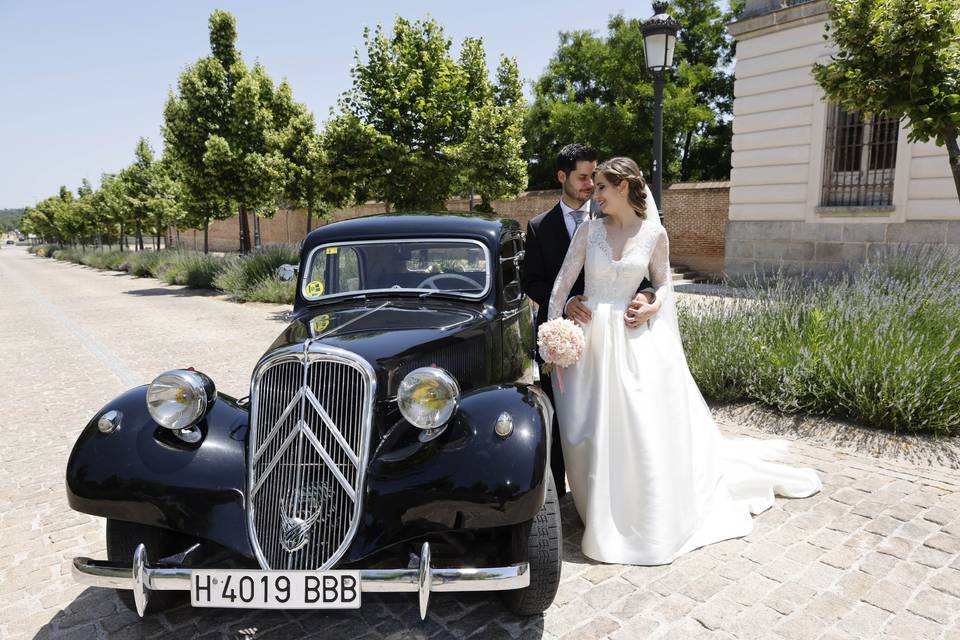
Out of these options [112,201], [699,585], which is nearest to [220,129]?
[699,585]

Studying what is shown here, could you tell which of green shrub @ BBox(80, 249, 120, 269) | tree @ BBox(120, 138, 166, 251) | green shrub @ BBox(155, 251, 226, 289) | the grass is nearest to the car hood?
the grass

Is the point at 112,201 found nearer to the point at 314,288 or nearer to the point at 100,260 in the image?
the point at 100,260

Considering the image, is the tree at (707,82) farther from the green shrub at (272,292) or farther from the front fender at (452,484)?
the front fender at (452,484)

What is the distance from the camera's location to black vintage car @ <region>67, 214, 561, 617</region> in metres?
2.37

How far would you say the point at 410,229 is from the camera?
3.99 meters

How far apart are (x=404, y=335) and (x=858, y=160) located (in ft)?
40.0

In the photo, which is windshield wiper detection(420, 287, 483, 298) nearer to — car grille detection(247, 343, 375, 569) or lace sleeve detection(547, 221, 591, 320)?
lace sleeve detection(547, 221, 591, 320)

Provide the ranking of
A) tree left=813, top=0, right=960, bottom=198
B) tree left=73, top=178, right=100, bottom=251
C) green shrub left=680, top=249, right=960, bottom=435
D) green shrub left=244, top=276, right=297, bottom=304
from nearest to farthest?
green shrub left=680, top=249, right=960, bottom=435
tree left=813, top=0, right=960, bottom=198
green shrub left=244, top=276, right=297, bottom=304
tree left=73, top=178, right=100, bottom=251

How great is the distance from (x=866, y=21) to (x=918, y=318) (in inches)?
122

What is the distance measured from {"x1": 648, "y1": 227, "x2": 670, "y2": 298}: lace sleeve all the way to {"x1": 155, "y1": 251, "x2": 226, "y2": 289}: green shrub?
17.5m

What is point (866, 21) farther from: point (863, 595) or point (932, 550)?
point (863, 595)

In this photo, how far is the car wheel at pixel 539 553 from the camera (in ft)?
8.55

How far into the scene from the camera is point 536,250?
408cm

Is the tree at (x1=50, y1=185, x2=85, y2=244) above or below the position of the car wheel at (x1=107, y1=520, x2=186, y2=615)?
above
